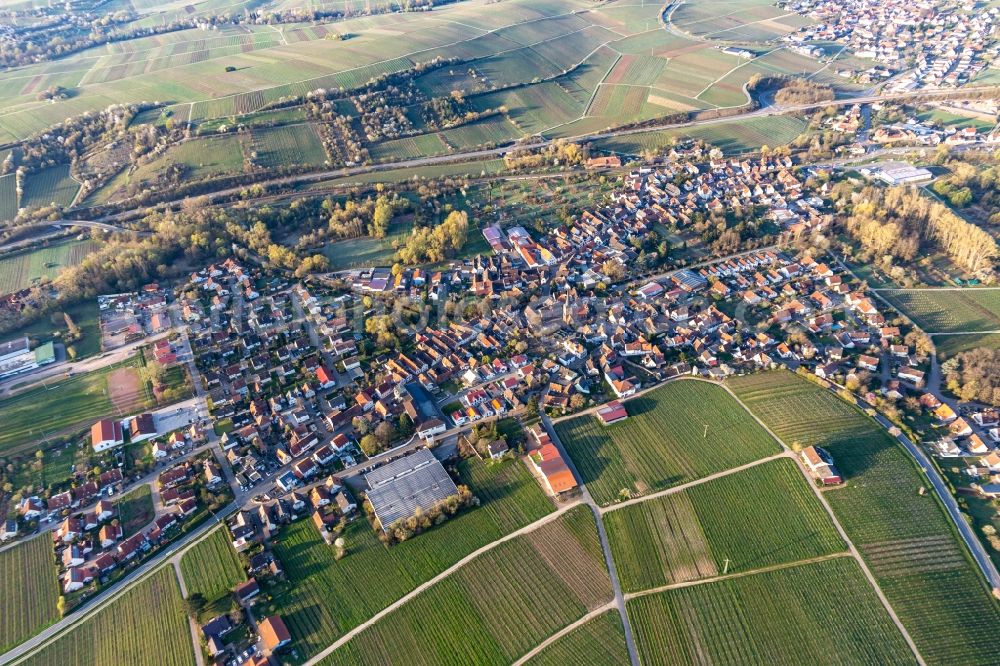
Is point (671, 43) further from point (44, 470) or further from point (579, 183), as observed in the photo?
point (44, 470)

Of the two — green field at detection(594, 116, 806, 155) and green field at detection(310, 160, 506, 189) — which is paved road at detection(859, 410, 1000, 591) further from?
green field at detection(310, 160, 506, 189)

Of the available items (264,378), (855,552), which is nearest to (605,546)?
(855,552)

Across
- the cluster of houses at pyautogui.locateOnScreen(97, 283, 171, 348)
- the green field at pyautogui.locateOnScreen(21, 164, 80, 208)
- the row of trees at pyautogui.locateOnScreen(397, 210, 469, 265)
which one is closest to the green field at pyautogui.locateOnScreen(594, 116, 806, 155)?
the row of trees at pyautogui.locateOnScreen(397, 210, 469, 265)

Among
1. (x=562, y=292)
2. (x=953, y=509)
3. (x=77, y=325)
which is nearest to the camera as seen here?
(x=953, y=509)

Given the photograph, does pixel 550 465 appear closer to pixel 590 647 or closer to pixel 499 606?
pixel 499 606

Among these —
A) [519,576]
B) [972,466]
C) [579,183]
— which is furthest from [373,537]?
[579,183]

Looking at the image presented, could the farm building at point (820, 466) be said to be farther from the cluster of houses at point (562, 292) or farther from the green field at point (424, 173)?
the green field at point (424, 173)
